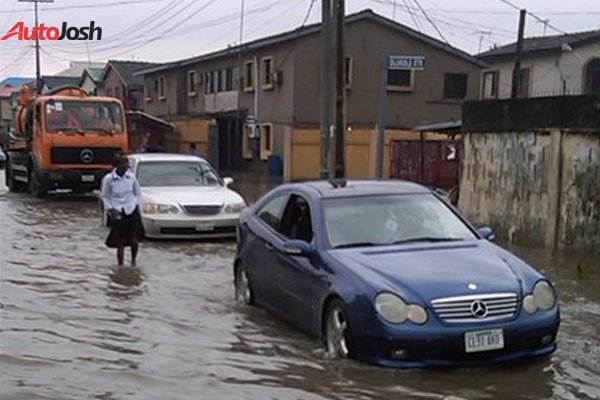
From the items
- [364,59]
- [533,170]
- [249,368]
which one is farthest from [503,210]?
[364,59]

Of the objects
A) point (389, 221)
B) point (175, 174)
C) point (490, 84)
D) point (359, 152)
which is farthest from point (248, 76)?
point (389, 221)

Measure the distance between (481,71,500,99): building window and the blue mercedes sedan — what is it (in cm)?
3916

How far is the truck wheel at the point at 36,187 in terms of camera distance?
2375cm

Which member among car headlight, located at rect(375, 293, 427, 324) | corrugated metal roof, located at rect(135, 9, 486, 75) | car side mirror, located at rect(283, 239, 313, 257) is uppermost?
corrugated metal roof, located at rect(135, 9, 486, 75)

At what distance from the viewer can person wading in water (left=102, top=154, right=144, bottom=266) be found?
12398 mm

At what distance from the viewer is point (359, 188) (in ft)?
27.9

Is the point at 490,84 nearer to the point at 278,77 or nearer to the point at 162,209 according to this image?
the point at 278,77

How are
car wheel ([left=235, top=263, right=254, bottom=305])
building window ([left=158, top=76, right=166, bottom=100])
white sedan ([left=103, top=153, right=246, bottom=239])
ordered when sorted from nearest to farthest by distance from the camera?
car wheel ([left=235, top=263, right=254, bottom=305])
white sedan ([left=103, top=153, right=246, bottom=239])
building window ([left=158, top=76, right=166, bottom=100])

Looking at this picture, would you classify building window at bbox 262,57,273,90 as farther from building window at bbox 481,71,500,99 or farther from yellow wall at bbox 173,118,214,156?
building window at bbox 481,71,500,99

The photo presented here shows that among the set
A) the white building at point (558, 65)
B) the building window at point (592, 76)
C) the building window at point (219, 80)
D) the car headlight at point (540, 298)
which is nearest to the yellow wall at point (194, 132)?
the building window at point (219, 80)

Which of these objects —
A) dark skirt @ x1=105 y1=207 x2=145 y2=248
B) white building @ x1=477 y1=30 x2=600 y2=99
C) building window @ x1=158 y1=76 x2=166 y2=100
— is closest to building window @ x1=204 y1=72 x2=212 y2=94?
building window @ x1=158 y1=76 x2=166 y2=100

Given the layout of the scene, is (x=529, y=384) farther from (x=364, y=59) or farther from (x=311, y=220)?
(x=364, y=59)

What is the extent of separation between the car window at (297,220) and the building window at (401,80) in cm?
2855

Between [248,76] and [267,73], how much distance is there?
230 cm
